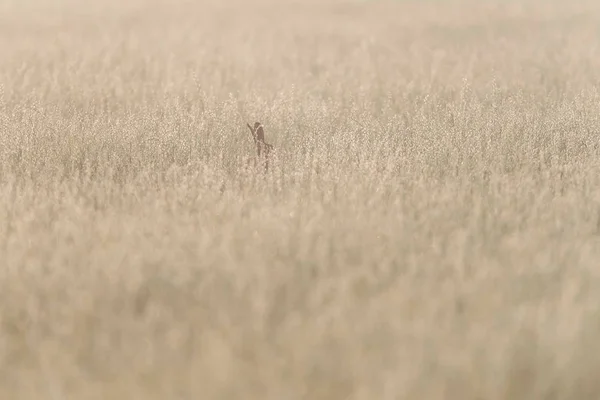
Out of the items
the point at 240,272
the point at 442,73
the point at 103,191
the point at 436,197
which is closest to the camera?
the point at 240,272

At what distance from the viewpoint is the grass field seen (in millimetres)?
2656

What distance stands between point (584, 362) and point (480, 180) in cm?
225

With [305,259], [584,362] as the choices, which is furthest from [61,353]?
[584,362]

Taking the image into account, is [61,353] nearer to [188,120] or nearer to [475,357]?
[475,357]

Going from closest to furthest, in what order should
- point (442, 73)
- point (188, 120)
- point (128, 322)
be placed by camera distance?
point (128, 322) < point (188, 120) < point (442, 73)

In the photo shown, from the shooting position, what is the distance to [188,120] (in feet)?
21.5

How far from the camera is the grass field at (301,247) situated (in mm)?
2656

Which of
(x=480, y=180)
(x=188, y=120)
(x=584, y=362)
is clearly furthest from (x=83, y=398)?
(x=188, y=120)

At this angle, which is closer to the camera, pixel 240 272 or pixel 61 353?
pixel 61 353

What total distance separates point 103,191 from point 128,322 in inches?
70.3

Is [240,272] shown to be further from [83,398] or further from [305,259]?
[83,398]

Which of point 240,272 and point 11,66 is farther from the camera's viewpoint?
point 11,66

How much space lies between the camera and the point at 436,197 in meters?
4.33

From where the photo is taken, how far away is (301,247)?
3582 millimetres
